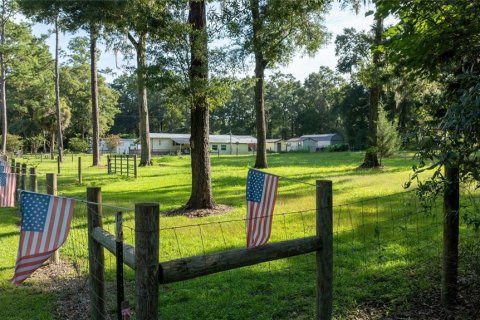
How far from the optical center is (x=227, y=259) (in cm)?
305

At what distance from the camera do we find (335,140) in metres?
67.9

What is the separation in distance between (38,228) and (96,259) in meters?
0.69

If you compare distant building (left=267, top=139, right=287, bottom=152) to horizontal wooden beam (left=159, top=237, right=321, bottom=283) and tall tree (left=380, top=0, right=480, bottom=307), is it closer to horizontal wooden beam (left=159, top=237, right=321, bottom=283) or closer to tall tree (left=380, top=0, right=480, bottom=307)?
tall tree (left=380, top=0, right=480, bottom=307)

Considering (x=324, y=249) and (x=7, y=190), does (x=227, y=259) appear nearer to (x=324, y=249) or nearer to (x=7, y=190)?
(x=324, y=249)

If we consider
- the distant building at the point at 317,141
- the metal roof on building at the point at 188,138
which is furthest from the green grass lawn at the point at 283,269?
the distant building at the point at 317,141

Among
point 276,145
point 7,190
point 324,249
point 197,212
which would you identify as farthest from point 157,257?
point 276,145

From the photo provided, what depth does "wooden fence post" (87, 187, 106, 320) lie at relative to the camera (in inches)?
143

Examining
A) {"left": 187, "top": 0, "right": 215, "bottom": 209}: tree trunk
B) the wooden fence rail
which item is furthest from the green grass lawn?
{"left": 187, "top": 0, "right": 215, "bottom": 209}: tree trunk

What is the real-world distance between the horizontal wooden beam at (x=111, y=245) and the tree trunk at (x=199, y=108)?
6044 millimetres

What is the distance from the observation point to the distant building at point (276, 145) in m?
72.7

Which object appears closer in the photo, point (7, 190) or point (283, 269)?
point (283, 269)

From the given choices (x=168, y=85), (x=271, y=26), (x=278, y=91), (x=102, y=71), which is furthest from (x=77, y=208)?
(x=278, y=91)

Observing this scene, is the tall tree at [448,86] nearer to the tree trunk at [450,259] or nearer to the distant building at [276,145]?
the tree trunk at [450,259]

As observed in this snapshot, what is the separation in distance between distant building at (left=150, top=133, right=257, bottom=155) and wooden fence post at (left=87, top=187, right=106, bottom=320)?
56260 millimetres
